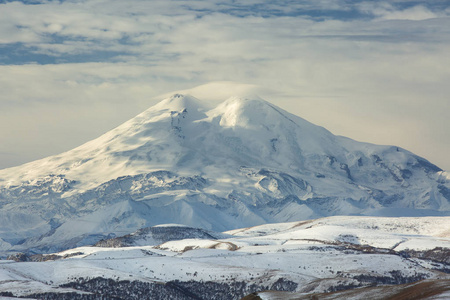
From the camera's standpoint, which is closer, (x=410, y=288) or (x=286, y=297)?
(x=410, y=288)

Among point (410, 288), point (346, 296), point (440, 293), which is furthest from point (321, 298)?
point (440, 293)

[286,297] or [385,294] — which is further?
[286,297]

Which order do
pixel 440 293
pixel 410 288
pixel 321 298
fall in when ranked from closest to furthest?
1. pixel 440 293
2. pixel 410 288
3. pixel 321 298

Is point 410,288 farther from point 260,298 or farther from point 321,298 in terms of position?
point 260,298

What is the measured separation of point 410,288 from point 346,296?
53.2 ft

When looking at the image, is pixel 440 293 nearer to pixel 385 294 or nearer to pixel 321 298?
pixel 385 294

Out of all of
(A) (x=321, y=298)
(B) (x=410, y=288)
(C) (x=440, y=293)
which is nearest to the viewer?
(C) (x=440, y=293)

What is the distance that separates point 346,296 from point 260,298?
19642mm

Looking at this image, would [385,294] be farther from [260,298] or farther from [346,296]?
[260,298]

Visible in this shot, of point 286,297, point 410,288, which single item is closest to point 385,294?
point 410,288

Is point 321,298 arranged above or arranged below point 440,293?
below

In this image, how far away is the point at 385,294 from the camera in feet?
588

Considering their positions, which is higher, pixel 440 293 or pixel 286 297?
pixel 440 293

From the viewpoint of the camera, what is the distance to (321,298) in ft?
622
